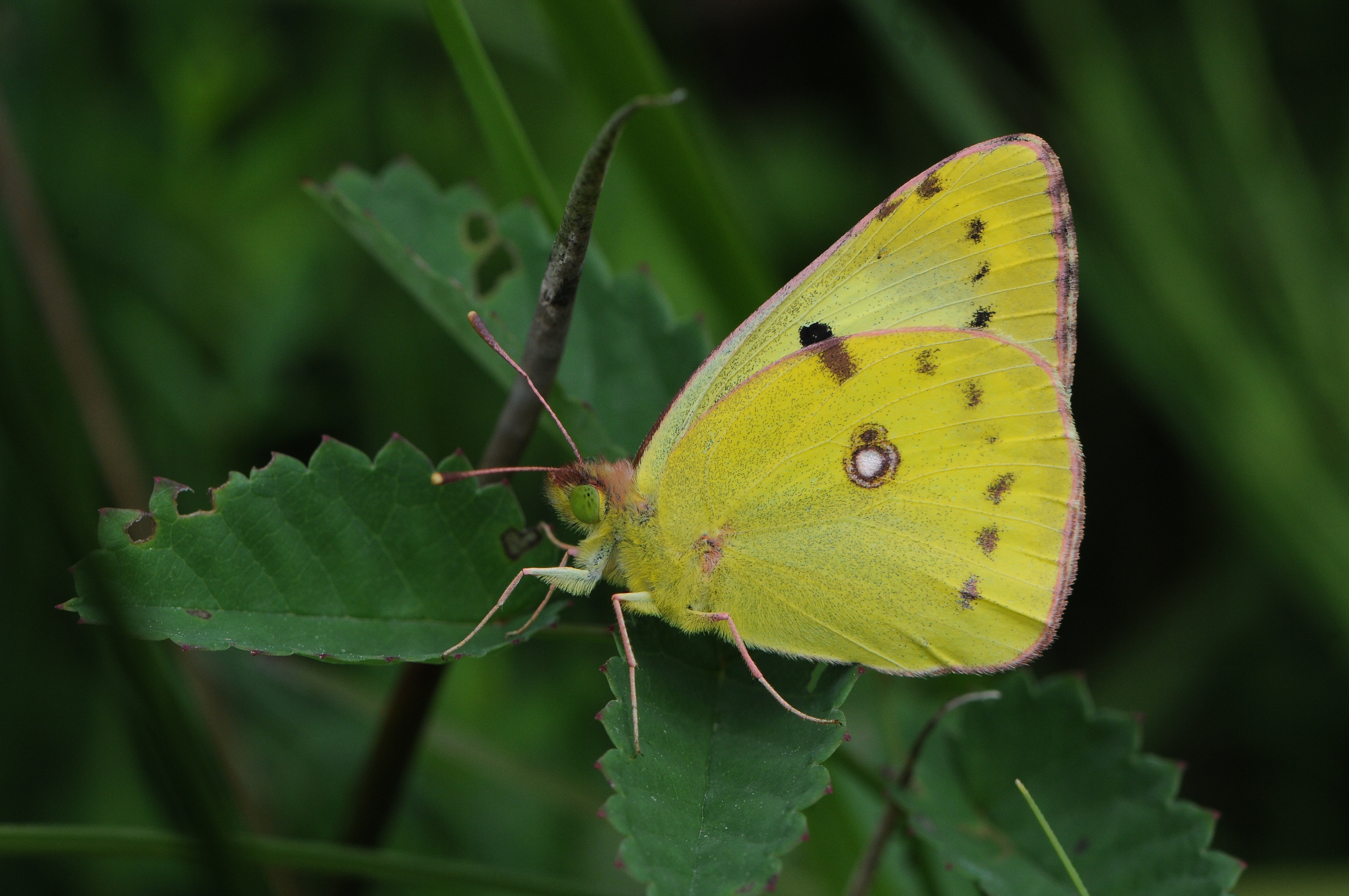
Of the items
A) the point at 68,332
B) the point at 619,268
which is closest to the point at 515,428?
the point at 68,332

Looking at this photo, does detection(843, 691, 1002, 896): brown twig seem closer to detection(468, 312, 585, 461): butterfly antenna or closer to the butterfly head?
the butterfly head

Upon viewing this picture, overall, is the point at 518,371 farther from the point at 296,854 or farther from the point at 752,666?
the point at 296,854

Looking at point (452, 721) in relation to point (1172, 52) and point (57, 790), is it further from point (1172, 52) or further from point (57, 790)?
point (1172, 52)

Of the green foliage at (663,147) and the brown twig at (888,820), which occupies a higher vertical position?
the green foliage at (663,147)

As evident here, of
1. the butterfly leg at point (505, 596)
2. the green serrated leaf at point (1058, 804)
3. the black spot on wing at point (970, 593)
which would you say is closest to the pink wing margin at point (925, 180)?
the butterfly leg at point (505, 596)

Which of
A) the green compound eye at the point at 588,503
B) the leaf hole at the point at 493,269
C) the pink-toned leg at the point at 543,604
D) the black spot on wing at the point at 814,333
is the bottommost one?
the pink-toned leg at the point at 543,604

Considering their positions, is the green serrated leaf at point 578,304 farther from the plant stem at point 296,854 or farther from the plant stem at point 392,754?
the plant stem at point 296,854

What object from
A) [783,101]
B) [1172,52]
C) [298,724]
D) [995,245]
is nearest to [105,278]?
[298,724]
